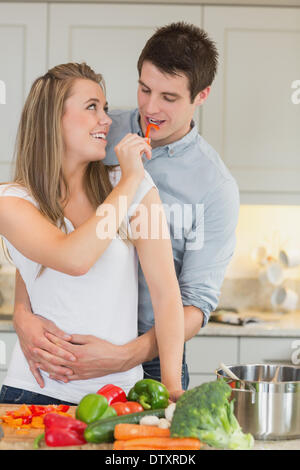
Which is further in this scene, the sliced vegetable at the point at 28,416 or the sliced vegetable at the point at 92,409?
the sliced vegetable at the point at 28,416

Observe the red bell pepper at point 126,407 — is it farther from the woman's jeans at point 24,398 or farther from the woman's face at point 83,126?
the woman's face at point 83,126

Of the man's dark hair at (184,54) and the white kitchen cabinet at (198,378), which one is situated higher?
the man's dark hair at (184,54)

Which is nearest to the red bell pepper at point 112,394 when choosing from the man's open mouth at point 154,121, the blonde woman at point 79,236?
the blonde woman at point 79,236

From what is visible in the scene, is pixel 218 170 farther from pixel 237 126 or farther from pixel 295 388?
pixel 237 126

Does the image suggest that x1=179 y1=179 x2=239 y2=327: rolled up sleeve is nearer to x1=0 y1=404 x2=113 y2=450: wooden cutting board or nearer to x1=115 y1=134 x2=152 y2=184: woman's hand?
x1=115 y1=134 x2=152 y2=184: woman's hand

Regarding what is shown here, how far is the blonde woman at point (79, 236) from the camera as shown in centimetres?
153

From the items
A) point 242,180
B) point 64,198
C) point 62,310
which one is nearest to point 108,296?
point 62,310

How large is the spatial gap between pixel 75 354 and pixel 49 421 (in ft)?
1.35

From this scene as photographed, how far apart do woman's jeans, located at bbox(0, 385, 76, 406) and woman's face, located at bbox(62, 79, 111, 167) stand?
62 cm

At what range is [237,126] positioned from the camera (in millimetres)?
3010

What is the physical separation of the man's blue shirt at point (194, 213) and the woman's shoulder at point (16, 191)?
392 millimetres

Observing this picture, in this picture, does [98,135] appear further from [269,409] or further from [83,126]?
[269,409]

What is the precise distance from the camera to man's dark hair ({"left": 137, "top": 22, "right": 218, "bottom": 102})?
1761 millimetres

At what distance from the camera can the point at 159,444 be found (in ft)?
3.65
